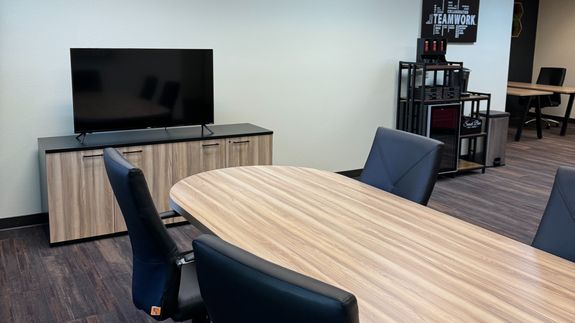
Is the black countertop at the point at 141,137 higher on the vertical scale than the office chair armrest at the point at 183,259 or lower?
higher

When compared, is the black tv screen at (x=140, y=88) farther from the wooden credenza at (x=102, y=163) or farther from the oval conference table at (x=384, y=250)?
the oval conference table at (x=384, y=250)

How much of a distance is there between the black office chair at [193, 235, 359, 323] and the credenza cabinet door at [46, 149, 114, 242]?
259 cm

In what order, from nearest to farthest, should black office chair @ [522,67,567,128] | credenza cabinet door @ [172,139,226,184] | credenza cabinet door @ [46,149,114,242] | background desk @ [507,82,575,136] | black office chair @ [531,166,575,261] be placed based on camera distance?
→ black office chair @ [531,166,575,261] → credenza cabinet door @ [46,149,114,242] → credenza cabinet door @ [172,139,226,184] → background desk @ [507,82,575,136] → black office chair @ [522,67,567,128]

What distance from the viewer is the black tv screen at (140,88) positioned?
3.64 meters

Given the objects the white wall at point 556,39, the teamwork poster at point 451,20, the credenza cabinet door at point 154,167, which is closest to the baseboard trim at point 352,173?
the teamwork poster at point 451,20

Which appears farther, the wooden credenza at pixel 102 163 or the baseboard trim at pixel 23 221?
the baseboard trim at pixel 23 221

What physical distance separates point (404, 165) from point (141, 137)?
204cm

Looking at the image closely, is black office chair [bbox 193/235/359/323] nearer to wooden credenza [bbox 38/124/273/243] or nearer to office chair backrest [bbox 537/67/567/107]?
wooden credenza [bbox 38/124/273/243]

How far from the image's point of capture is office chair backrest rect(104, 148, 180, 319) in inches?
70.2

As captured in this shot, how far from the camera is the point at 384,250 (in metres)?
1.74

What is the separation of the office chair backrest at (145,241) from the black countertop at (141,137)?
1712 millimetres

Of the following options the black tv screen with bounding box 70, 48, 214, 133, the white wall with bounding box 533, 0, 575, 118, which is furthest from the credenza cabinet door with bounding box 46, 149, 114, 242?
the white wall with bounding box 533, 0, 575, 118

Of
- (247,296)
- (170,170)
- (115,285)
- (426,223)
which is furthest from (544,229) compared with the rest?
(170,170)

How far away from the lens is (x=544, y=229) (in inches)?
77.8
